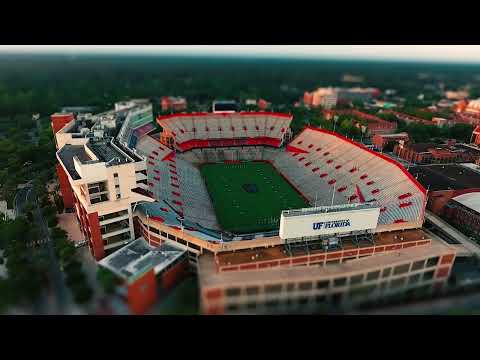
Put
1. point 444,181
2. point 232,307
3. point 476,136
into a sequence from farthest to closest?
point 476,136 → point 444,181 → point 232,307

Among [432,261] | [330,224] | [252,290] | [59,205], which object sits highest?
[330,224]

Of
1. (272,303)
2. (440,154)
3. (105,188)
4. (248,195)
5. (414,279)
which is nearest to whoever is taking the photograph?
(272,303)

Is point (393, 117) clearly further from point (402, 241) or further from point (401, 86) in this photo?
point (401, 86)

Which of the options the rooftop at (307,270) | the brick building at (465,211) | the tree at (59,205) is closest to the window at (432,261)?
the rooftop at (307,270)

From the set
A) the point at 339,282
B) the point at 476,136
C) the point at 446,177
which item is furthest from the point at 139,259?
the point at 476,136

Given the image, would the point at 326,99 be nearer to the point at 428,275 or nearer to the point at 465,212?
the point at 465,212

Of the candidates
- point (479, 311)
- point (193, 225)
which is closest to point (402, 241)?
point (479, 311)
